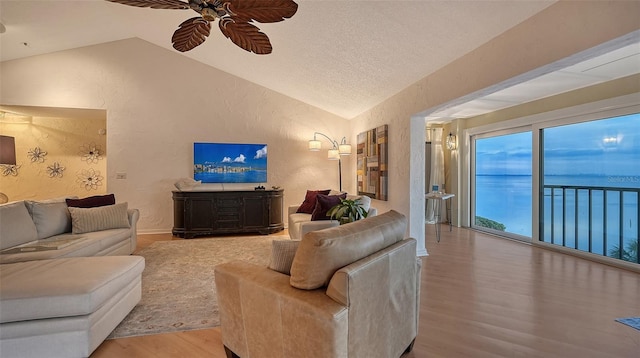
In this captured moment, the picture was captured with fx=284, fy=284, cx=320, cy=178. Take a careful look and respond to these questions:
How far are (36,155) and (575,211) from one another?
991 centimetres

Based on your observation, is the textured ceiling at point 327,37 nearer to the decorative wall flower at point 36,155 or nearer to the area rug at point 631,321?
the decorative wall flower at point 36,155

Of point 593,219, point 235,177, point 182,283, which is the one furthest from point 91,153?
point 593,219

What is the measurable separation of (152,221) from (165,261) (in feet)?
7.21

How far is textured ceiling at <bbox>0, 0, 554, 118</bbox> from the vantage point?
2574 millimetres

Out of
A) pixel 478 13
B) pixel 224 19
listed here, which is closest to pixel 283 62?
pixel 224 19

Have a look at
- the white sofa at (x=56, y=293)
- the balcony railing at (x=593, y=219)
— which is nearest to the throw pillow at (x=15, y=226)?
the white sofa at (x=56, y=293)

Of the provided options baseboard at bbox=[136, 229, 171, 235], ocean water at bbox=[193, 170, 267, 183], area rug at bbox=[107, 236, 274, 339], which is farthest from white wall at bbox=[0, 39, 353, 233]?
area rug at bbox=[107, 236, 274, 339]

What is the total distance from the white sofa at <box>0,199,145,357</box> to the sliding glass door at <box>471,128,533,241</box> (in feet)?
18.9

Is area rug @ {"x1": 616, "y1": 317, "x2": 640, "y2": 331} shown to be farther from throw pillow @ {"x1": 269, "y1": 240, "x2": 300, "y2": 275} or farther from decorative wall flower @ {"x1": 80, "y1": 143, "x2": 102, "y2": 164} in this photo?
decorative wall flower @ {"x1": 80, "y1": 143, "x2": 102, "y2": 164}

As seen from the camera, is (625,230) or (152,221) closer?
(625,230)

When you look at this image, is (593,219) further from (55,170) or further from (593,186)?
(55,170)

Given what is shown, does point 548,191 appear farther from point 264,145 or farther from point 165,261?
point 165,261

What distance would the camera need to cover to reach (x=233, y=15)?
2279 mm

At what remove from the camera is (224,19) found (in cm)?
238
